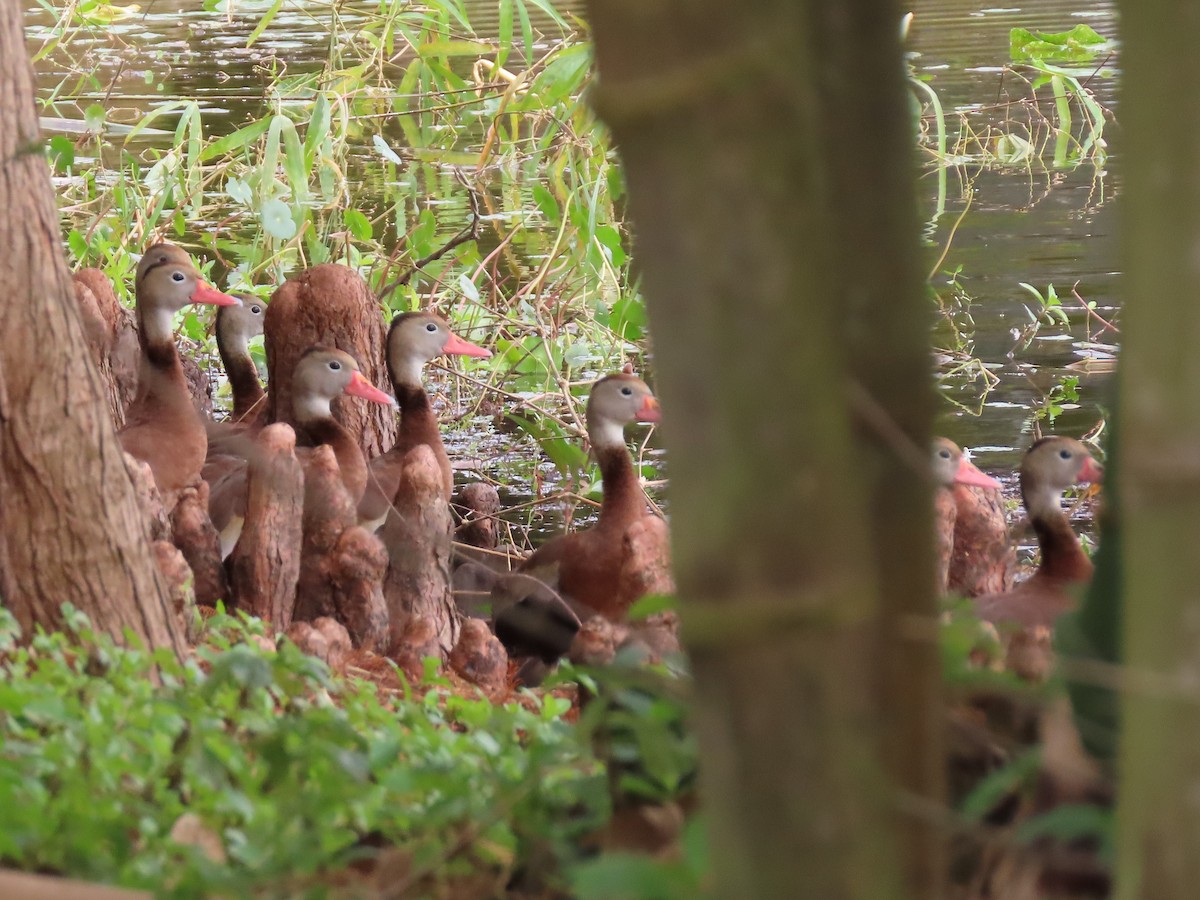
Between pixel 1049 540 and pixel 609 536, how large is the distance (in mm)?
1430

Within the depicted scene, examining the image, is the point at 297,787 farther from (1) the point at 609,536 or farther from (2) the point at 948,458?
(2) the point at 948,458

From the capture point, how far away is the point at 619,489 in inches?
224

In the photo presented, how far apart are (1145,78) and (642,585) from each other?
3.78 meters

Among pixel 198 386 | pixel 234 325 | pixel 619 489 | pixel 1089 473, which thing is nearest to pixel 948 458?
pixel 1089 473

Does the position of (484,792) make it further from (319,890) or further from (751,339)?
(751,339)

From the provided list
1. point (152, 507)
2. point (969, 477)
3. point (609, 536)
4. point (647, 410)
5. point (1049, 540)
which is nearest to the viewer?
point (152, 507)

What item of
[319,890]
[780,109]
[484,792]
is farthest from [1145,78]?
[484,792]

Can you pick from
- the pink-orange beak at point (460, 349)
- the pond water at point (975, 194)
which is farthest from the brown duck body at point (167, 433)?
the pond water at point (975, 194)

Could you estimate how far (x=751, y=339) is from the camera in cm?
104

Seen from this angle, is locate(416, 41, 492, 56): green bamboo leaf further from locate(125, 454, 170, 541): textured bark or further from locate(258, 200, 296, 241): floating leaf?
locate(125, 454, 170, 541): textured bark

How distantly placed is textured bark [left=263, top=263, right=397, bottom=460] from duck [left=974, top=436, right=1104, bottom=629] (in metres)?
2.75

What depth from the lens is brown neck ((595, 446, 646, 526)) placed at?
548 centimetres

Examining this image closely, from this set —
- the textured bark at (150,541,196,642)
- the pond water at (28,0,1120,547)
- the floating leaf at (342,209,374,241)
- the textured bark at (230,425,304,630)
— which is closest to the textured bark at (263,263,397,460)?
the floating leaf at (342,209,374,241)

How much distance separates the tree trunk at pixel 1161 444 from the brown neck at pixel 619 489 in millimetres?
4364
